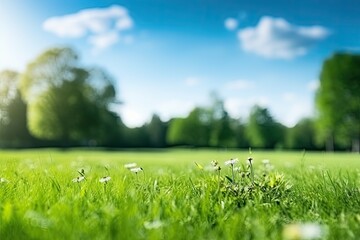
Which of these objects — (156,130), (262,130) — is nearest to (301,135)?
(262,130)

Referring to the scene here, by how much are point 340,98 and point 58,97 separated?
3344 cm

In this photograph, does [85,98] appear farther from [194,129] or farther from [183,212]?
[183,212]

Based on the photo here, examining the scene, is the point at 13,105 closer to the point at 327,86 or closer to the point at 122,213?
the point at 327,86

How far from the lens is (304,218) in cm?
306

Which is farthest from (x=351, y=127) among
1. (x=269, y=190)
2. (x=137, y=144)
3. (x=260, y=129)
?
(x=269, y=190)

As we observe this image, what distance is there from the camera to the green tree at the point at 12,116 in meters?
69.0

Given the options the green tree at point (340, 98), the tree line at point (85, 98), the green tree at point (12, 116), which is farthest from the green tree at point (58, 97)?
the green tree at point (340, 98)

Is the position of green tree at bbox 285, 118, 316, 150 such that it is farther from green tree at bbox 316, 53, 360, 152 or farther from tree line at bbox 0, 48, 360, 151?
green tree at bbox 316, 53, 360, 152

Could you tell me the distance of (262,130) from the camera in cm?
8200

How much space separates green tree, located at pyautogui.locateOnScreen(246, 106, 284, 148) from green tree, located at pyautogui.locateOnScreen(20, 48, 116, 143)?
3932 centimetres

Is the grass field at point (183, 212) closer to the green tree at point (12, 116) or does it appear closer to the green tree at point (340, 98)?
the green tree at point (340, 98)

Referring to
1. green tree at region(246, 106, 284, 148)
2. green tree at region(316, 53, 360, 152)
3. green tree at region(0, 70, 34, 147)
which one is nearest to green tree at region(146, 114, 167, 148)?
green tree at region(246, 106, 284, 148)

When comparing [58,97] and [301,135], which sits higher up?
[58,97]

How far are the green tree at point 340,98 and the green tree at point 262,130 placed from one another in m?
28.7
